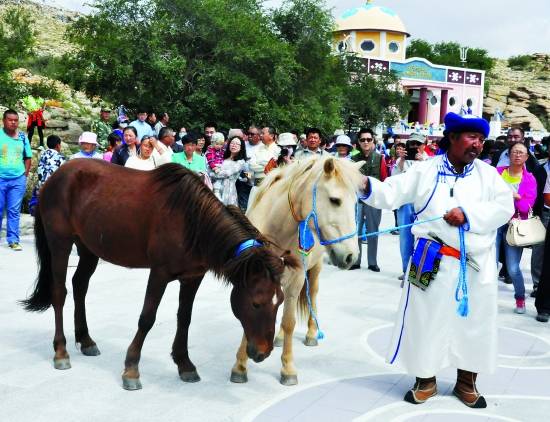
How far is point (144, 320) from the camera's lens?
435cm

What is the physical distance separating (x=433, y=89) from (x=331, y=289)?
46442 millimetres

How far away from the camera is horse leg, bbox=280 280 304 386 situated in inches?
180

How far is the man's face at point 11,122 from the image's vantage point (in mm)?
8930

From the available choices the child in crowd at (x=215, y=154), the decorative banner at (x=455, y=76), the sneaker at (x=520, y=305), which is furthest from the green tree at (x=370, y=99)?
the sneaker at (x=520, y=305)

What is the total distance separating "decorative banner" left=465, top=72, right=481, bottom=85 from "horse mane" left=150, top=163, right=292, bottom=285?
52.4 meters

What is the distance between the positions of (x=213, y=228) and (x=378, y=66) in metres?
41.0

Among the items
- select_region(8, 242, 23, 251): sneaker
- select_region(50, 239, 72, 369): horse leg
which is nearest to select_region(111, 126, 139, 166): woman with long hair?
select_region(8, 242, 23, 251): sneaker

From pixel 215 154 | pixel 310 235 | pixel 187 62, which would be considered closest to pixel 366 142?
pixel 215 154

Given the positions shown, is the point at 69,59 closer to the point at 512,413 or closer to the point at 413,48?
the point at 512,413

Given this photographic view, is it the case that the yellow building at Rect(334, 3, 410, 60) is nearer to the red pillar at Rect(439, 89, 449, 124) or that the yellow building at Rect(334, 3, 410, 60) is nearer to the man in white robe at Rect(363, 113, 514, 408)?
the red pillar at Rect(439, 89, 449, 124)

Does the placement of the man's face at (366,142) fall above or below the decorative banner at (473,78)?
below

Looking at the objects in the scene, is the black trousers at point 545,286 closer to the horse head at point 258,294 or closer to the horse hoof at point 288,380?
the horse hoof at point 288,380

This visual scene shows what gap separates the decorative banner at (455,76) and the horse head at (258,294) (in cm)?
5146

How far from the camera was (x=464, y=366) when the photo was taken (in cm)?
421
